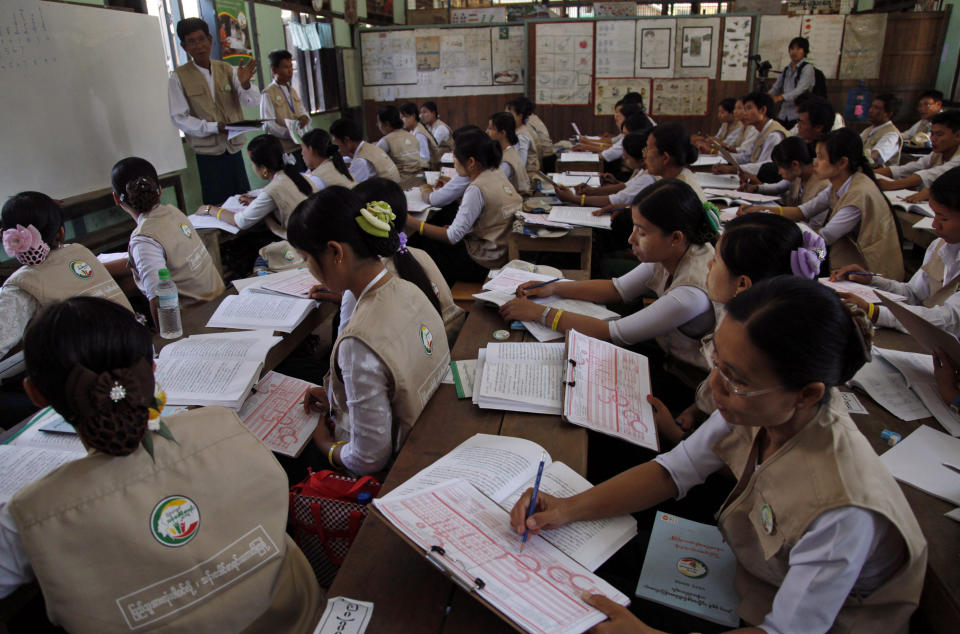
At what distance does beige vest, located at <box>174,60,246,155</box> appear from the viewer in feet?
13.7

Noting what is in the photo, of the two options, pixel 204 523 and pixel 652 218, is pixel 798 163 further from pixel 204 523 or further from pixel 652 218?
pixel 204 523

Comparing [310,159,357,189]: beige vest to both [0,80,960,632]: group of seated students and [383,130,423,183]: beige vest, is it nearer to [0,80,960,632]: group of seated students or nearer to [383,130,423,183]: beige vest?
[383,130,423,183]: beige vest

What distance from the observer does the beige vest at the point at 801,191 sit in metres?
3.46

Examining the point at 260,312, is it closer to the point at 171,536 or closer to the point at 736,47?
the point at 171,536

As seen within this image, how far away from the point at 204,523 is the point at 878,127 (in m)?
6.10

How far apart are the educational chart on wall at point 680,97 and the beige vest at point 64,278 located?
22.8 ft

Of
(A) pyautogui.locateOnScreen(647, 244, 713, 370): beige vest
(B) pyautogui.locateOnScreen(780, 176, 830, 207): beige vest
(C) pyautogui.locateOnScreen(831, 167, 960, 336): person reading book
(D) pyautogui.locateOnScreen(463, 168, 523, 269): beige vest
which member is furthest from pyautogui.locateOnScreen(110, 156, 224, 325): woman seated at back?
(B) pyautogui.locateOnScreen(780, 176, 830, 207): beige vest

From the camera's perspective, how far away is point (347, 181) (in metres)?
3.94

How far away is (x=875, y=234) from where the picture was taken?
2.84 metres

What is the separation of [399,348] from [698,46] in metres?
7.27

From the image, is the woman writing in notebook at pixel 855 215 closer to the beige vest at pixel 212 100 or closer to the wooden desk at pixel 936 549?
the wooden desk at pixel 936 549

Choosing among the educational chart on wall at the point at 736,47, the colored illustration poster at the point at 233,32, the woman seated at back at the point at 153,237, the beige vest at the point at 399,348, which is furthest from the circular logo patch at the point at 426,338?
the educational chart on wall at the point at 736,47

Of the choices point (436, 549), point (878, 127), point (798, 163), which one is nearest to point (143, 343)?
point (436, 549)

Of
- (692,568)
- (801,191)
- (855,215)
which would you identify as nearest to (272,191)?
(692,568)
